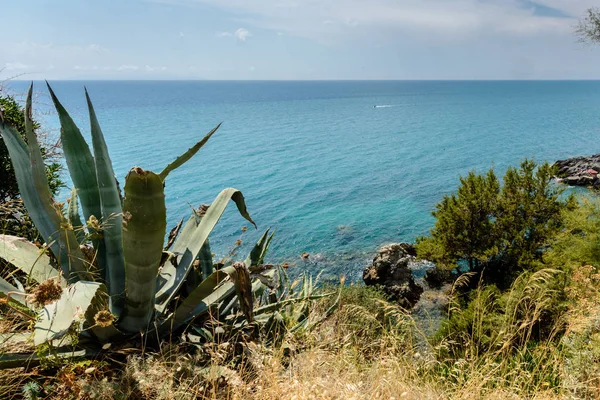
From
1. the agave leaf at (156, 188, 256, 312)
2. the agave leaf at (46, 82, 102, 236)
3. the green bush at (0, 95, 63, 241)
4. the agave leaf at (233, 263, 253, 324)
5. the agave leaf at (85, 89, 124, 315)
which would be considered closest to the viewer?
the agave leaf at (233, 263, 253, 324)

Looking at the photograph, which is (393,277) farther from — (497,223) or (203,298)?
(203,298)

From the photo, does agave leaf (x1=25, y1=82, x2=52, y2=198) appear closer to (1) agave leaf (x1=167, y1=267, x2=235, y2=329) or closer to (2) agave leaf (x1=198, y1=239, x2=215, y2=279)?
(1) agave leaf (x1=167, y1=267, x2=235, y2=329)

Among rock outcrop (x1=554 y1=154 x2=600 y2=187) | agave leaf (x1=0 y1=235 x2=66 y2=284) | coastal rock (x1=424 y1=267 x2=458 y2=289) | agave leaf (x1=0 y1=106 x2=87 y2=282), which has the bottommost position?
coastal rock (x1=424 y1=267 x2=458 y2=289)

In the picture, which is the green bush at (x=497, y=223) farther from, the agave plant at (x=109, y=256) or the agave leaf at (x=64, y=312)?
the agave leaf at (x=64, y=312)

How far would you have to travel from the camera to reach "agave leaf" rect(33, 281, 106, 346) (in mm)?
2363

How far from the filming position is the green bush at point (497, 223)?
18.2m

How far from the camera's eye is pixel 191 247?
11.9 ft

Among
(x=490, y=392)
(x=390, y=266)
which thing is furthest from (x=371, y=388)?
(x=390, y=266)

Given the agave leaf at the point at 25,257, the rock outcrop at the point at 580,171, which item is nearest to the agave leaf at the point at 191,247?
the agave leaf at the point at 25,257

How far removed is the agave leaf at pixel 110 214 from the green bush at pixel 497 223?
17427 millimetres

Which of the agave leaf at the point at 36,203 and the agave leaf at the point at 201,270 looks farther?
the agave leaf at the point at 201,270

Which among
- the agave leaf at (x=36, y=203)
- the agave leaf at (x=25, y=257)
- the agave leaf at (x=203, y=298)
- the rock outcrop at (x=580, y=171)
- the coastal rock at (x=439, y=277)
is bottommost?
the coastal rock at (x=439, y=277)

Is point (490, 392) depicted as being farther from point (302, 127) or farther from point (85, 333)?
point (302, 127)

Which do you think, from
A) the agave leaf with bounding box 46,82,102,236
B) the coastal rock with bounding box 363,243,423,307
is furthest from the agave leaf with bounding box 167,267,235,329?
the coastal rock with bounding box 363,243,423,307
